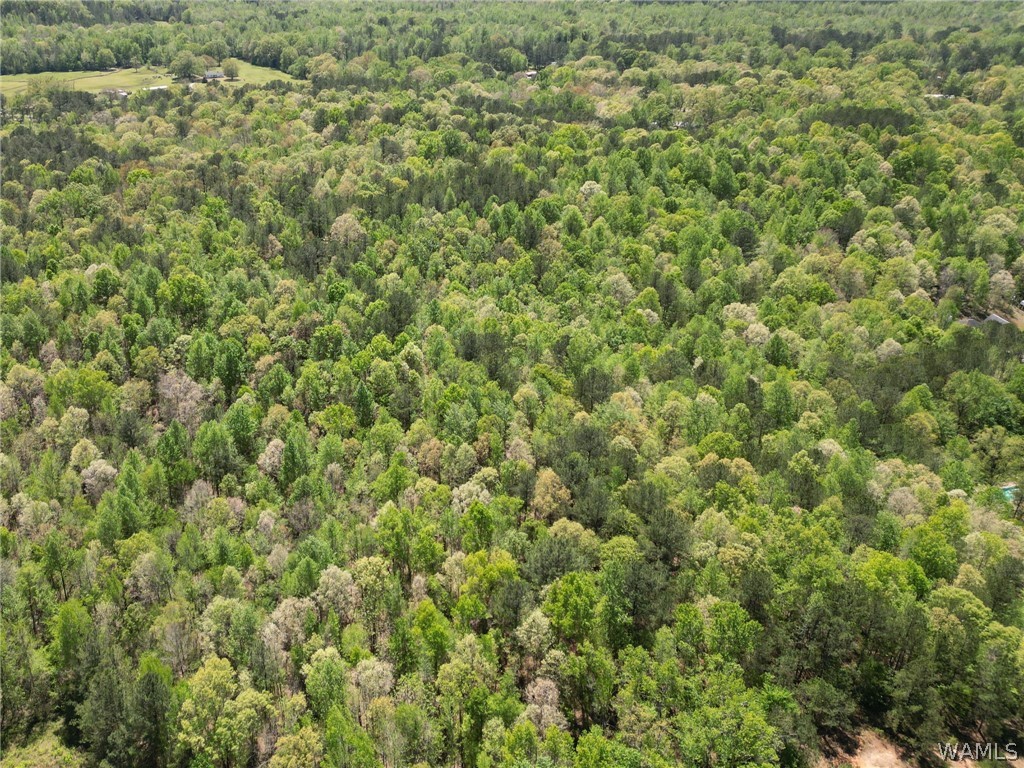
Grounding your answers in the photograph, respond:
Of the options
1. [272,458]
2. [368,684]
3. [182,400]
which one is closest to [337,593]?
[368,684]

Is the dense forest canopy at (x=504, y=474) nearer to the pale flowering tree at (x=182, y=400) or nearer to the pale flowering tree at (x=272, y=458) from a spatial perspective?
the pale flowering tree at (x=182, y=400)

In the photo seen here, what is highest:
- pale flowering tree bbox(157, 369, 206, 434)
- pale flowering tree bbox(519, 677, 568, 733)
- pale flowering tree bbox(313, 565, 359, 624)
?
pale flowering tree bbox(157, 369, 206, 434)

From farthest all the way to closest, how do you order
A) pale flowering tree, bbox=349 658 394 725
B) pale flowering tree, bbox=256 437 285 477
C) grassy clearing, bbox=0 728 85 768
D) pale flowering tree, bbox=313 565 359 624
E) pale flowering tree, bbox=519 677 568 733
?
1. pale flowering tree, bbox=256 437 285 477
2. pale flowering tree, bbox=313 565 359 624
3. pale flowering tree, bbox=349 658 394 725
4. grassy clearing, bbox=0 728 85 768
5. pale flowering tree, bbox=519 677 568 733

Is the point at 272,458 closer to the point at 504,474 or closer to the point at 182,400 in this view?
the point at 182,400

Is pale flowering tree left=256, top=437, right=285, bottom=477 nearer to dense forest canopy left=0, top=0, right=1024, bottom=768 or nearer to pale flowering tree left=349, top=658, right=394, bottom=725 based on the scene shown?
dense forest canopy left=0, top=0, right=1024, bottom=768

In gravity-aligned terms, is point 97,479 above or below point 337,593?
above

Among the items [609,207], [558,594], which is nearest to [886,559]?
[558,594]

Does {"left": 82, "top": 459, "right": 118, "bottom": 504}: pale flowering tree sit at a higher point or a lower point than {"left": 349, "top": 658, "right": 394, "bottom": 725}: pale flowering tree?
higher

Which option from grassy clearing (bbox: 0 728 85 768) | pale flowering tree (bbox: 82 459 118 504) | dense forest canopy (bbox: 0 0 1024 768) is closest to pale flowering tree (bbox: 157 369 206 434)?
dense forest canopy (bbox: 0 0 1024 768)
